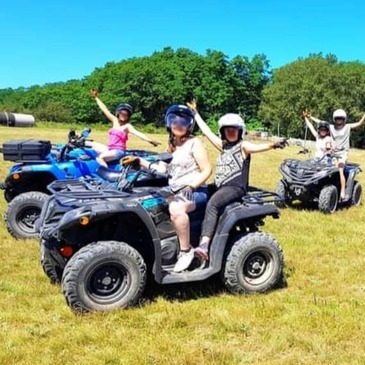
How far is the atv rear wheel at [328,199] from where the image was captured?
34.5 feet

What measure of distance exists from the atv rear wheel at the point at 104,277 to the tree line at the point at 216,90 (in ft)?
199

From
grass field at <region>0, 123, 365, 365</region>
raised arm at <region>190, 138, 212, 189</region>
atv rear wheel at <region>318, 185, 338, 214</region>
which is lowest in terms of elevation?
grass field at <region>0, 123, 365, 365</region>

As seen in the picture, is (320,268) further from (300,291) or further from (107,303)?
(107,303)

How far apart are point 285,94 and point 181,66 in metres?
30.0

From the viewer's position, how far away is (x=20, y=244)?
7727 mm

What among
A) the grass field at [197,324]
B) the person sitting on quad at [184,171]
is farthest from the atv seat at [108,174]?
the grass field at [197,324]

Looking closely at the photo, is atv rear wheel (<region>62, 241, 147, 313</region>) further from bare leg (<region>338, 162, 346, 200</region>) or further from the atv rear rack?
bare leg (<region>338, 162, 346, 200</region>)

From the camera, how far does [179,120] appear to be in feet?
18.0

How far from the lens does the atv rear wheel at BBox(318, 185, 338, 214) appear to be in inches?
414

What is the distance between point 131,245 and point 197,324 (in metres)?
1.01

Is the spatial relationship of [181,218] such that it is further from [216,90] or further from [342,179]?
[216,90]

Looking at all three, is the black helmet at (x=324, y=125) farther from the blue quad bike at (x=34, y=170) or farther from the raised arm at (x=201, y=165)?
the raised arm at (x=201, y=165)

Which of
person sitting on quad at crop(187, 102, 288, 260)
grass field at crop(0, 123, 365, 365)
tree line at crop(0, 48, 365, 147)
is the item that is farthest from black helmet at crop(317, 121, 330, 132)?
tree line at crop(0, 48, 365, 147)

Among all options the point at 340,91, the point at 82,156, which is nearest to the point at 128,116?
the point at 82,156
